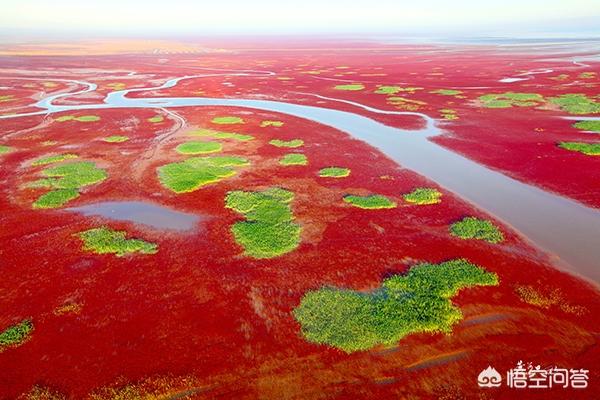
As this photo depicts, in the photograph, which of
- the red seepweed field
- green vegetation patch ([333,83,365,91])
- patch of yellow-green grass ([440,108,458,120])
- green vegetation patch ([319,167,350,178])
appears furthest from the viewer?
green vegetation patch ([333,83,365,91])

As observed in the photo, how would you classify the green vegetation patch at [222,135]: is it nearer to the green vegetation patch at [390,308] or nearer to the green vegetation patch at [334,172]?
the green vegetation patch at [334,172]

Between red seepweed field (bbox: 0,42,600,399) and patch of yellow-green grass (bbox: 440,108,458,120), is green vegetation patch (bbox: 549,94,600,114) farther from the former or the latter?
patch of yellow-green grass (bbox: 440,108,458,120)

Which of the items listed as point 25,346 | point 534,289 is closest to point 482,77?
point 534,289

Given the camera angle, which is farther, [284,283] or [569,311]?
[284,283]

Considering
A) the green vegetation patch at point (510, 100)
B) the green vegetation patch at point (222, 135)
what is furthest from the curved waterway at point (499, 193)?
the green vegetation patch at point (510, 100)

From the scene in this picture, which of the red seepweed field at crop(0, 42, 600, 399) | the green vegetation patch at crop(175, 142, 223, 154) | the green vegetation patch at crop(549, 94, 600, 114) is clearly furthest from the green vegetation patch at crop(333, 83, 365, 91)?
the green vegetation patch at crop(175, 142, 223, 154)

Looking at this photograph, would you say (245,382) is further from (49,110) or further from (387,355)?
(49,110)
